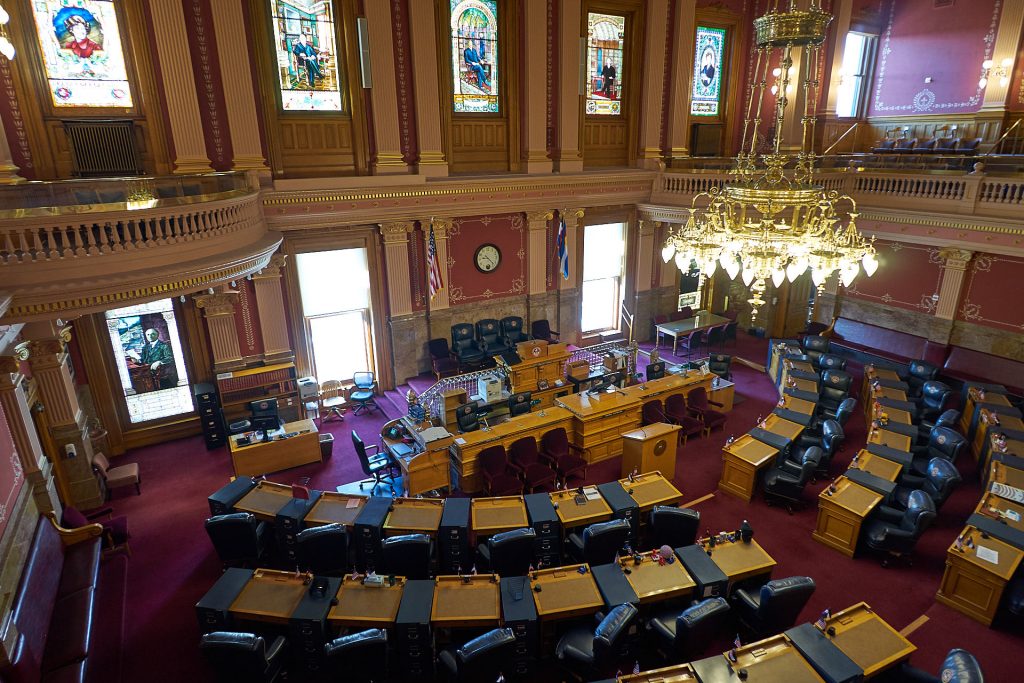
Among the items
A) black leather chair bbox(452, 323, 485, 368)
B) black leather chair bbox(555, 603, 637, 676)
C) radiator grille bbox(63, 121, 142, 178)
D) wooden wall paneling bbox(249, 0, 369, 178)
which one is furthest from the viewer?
black leather chair bbox(452, 323, 485, 368)

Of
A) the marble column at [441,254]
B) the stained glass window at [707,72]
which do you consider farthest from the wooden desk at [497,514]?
the stained glass window at [707,72]

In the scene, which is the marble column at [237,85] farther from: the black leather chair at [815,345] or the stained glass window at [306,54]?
the black leather chair at [815,345]

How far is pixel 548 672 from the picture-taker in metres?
6.38

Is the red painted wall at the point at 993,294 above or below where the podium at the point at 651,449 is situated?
above

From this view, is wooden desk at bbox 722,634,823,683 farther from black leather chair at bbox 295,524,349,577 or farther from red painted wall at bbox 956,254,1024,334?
red painted wall at bbox 956,254,1024,334

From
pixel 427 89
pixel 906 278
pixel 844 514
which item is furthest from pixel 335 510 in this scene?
pixel 906 278

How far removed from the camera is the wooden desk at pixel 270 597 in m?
6.18

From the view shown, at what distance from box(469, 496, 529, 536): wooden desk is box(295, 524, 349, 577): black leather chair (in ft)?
5.28

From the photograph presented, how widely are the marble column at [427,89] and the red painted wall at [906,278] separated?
35.1 feet

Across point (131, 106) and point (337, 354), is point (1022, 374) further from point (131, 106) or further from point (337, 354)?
point (131, 106)

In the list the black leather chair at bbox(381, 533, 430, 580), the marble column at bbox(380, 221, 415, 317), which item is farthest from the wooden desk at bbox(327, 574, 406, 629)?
the marble column at bbox(380, 221, 415, 317)

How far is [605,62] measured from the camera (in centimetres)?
1486

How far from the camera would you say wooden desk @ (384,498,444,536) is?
7406 millimetres

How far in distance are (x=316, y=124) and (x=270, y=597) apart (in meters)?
8.97
